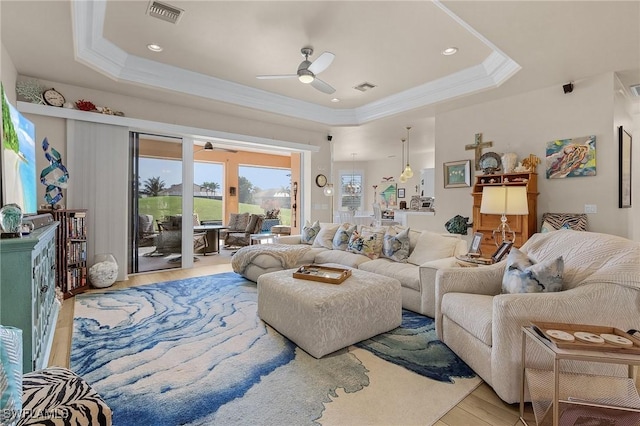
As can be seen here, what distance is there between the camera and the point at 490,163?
183 inches

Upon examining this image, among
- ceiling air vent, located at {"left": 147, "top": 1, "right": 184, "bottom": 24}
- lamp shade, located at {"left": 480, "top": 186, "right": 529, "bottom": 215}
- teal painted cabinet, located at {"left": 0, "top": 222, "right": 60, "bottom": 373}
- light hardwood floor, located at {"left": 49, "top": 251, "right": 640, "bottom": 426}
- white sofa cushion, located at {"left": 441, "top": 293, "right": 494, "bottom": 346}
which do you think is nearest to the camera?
teal painted cabinet, located at {"left": 0, "top": 222, "right": 60, "bottom": 373}

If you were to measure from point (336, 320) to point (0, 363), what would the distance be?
5.89 feet

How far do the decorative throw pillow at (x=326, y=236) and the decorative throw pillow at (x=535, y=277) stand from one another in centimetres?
288

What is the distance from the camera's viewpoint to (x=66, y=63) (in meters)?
3.53

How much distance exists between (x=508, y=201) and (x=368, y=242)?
174 centimetres

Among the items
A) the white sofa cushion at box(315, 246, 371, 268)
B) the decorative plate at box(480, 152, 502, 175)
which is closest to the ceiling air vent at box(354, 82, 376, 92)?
the decorative plate at box(480, 152, 502, 175)

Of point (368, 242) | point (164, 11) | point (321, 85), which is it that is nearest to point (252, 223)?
point (368, 242)

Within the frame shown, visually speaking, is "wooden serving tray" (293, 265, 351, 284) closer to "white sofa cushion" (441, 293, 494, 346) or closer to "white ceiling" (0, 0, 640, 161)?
"white sofa cushion" (441, 293, 494, 346)

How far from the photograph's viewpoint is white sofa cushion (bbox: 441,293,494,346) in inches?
72.6

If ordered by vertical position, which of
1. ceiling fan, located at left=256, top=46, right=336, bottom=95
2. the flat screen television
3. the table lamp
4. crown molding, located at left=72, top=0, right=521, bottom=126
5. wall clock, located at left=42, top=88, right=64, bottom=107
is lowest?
the table lamp

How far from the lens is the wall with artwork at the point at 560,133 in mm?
3744

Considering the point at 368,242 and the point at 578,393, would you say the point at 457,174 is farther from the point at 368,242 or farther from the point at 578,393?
the point at 578,393

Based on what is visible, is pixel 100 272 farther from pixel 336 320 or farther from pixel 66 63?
pixel 336 320

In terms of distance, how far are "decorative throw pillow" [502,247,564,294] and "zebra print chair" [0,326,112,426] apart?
2.28 metres
